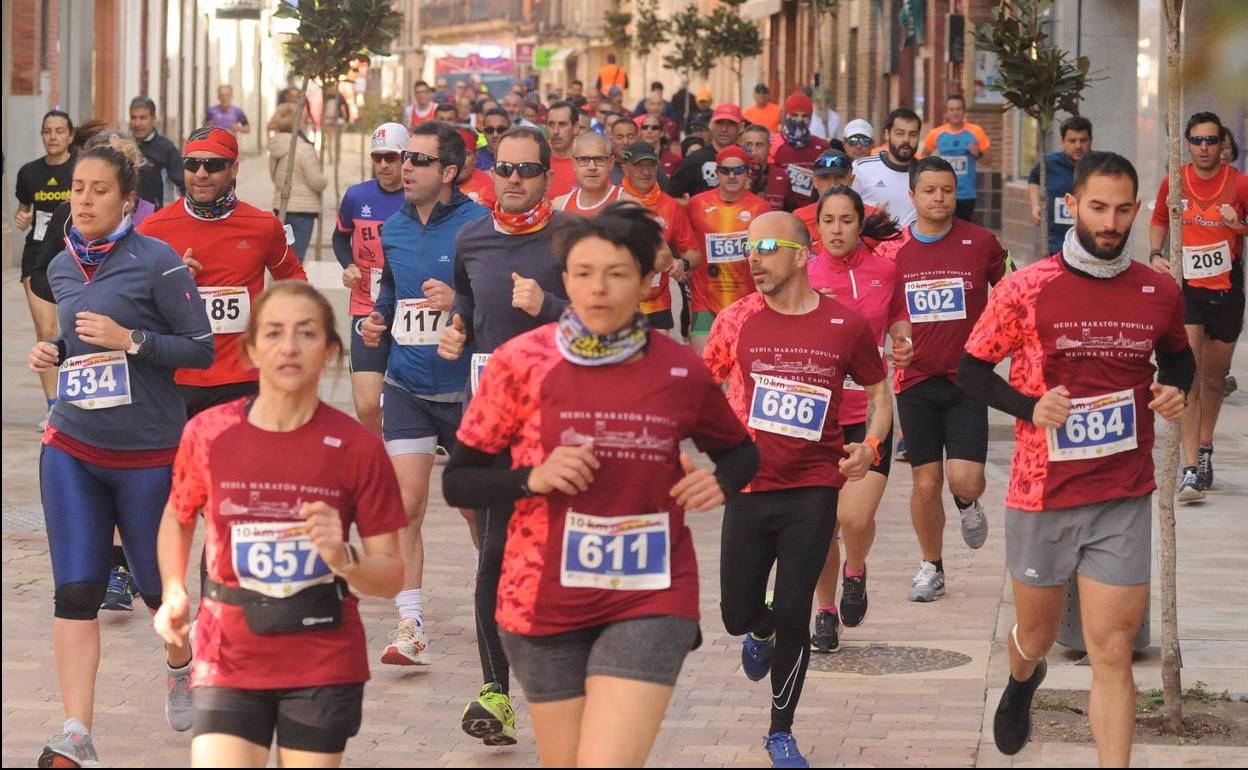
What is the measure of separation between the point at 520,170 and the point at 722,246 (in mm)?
5660

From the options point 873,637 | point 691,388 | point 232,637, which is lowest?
point 873,637

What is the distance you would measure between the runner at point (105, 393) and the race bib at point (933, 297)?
3.56 m

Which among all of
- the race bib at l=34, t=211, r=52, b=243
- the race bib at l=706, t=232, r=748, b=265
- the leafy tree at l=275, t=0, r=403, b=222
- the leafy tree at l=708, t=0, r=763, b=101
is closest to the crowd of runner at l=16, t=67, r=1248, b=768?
the race bib at l=706, t=232, r=748, b=265

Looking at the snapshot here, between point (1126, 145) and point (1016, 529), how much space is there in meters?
18.3

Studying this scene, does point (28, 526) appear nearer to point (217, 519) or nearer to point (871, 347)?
point (871, 347)

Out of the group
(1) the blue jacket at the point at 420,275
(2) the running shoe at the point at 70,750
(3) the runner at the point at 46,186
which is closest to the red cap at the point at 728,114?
(3) the runner at the point at 46,186

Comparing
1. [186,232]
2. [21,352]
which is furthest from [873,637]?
[21,352]

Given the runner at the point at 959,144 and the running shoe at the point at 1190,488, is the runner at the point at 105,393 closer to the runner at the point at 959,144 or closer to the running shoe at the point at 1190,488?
the running shoe at the point at 1190,488

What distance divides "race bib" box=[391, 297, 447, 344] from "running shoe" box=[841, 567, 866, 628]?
2003mm

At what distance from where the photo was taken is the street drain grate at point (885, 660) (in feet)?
26.8

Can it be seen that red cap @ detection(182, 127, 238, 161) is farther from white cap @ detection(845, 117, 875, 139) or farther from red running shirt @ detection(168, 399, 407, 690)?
white cap @ detection(845, 117, 875, 139)

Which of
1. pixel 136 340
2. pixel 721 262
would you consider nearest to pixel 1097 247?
pixel 136 340

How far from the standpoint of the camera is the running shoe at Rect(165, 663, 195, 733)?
6973 millimetres

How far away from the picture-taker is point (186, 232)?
822cm
